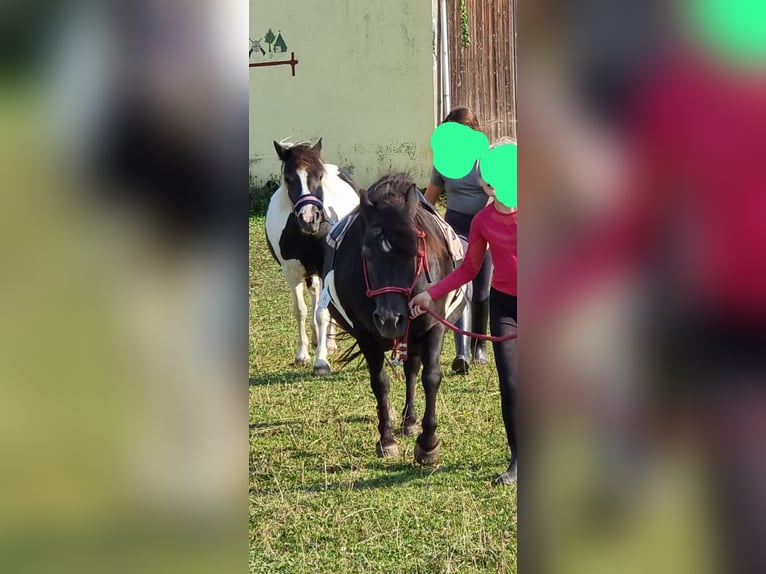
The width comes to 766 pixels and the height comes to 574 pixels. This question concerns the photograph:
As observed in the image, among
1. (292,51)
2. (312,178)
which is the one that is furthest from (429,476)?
(292,51)

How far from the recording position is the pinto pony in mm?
6770

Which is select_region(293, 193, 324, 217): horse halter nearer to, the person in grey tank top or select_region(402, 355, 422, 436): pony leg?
the person in grey tank top

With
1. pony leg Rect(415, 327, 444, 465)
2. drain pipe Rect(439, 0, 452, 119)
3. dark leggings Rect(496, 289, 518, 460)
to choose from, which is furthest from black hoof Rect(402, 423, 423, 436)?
drain pipe Rect(439, 0, 452, 119)

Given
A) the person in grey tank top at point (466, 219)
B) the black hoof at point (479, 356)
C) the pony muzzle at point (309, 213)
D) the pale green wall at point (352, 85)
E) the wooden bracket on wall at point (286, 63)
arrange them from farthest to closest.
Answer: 1. the wooden bracket on wall at point (286, 63)
2. the pale green wall at point (352, 85)
3. the black hoof at point (479, 356)
4. the pony muzzle at point (309, 213)
5. the person in grey tank top at point (466, 219)

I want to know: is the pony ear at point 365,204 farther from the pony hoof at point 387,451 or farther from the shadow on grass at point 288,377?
the shadow on grass at point 288,377

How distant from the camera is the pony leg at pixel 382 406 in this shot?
494 cm

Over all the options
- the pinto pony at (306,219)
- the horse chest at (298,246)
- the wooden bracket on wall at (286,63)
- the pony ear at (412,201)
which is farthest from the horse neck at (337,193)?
the wooden bracket on wall at (286,63)

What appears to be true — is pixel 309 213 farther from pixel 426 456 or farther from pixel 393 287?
pixel 426 456

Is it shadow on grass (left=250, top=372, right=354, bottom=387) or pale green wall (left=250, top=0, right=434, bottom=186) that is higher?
pale green wall (left=250, top=0, right=434, bottom=186)
